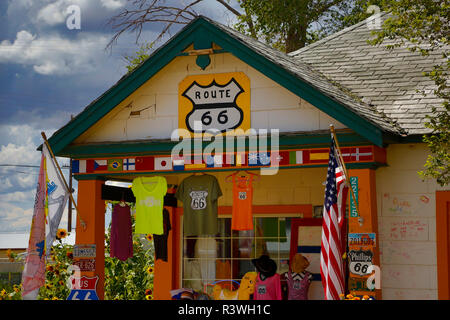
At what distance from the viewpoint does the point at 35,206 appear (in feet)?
37.9

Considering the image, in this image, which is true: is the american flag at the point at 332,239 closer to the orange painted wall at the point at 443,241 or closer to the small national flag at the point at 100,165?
the orange painted wall at the point at 443,241

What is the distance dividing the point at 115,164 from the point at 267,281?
3.40 metres

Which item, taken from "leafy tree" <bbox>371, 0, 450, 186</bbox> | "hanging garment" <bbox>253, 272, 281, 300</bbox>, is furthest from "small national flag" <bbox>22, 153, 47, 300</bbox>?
"leafy tree" <bbox>371, 0, 450, 186</bbox>

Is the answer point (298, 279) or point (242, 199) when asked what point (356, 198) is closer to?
point (242, 199)

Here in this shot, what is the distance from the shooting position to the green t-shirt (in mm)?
12219

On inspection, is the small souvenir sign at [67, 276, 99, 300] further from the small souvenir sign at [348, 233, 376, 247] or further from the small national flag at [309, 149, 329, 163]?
the small souvenir sign at [348, 233, 376, 247]

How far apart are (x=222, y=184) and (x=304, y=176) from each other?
68.6 inches

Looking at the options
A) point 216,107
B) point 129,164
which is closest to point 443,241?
point 216,107

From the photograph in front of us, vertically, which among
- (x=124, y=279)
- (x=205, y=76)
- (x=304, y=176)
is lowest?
(x=124, y=279)

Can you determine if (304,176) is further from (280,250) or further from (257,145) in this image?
(257,145)

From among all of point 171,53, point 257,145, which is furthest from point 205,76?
point 257,145

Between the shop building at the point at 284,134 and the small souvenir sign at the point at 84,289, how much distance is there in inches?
6.6

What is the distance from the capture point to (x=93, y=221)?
474 inches
